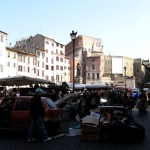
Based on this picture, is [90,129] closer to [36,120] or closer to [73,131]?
[73,131]

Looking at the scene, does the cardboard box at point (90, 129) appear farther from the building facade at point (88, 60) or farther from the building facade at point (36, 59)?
the building facade at point (88, 60)

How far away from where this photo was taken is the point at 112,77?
149m

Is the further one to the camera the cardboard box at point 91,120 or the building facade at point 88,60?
the building facade at point 88,60

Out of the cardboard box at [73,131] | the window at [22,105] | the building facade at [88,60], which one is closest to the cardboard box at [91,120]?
the cardboard box at [73,131]

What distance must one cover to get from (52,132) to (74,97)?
10.7 metres

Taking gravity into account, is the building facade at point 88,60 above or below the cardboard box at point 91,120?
above

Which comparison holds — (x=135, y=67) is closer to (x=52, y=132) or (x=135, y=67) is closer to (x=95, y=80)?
(x=95, y=80)

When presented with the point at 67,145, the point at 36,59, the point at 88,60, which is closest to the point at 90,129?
the point at 67,145

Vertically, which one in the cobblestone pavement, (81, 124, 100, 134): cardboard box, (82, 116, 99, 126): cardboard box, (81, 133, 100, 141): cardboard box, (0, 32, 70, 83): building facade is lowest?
the cobblestone pavement

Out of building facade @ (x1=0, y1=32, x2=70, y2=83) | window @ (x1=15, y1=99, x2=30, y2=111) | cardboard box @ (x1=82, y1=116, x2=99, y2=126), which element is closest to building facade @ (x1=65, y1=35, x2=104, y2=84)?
building facade @ (x1=0, y1=32, x2=70, y2=83)

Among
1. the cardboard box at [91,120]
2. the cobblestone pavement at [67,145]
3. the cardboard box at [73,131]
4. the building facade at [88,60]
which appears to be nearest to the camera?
the cobblestone pavement at [67,145]

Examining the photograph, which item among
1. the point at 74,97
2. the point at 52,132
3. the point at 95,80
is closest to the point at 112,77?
the point at 95,80

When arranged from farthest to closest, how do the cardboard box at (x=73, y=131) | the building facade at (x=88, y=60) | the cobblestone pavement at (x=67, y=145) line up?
the building facade at (x=88, y=60) → the cardboard box at (x=73, y=131) → the cobblestone pavement at (x=67, y=145)

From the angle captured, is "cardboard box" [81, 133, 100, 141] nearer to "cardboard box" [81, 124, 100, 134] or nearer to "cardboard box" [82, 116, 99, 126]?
"cardboard box" [81, 124, 100, 134]
